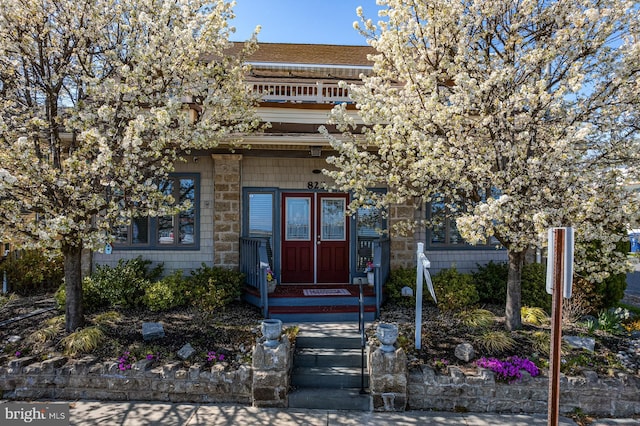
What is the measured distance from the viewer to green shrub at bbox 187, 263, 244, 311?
6.85 m

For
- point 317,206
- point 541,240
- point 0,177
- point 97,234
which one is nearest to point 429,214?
point 317,206

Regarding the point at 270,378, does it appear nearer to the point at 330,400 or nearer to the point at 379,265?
the point at 330,400

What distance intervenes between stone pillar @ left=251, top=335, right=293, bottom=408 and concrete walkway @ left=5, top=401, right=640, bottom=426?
99 mm

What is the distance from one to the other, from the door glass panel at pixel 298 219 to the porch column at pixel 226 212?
3.79ft

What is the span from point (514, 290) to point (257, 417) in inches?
156

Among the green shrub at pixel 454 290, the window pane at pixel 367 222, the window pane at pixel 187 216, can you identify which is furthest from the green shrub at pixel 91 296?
the green shrub at pixel 454 290

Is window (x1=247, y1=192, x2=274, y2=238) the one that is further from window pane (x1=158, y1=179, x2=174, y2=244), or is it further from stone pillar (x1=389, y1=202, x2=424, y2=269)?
stone pillar (x1=389, y1=202, x2=424, y2=269)

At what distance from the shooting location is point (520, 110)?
4.85m

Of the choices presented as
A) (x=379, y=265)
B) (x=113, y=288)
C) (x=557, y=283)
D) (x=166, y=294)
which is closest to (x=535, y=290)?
(x=379, y=265)

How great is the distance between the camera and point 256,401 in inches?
177

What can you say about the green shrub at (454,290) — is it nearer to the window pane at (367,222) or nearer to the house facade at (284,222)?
the house facade at (284,222)

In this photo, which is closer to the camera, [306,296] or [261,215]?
[306,296]

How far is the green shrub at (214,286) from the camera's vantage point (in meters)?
6.85

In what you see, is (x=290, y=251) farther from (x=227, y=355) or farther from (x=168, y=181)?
(x=227, y=355)
